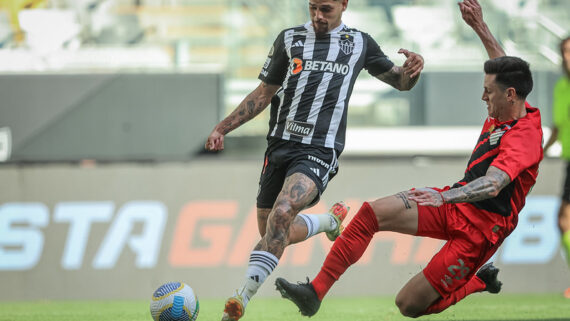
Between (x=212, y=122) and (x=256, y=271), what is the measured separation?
669cm

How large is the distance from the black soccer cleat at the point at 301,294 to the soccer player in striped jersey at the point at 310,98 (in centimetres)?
48

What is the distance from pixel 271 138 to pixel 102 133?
616cm

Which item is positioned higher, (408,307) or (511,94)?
(511,94)

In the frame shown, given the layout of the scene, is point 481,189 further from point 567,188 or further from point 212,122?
point 212,122

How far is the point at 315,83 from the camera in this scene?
648 cm

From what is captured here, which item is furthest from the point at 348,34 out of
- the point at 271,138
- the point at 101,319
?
the point at 101,319

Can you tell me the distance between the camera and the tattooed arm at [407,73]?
648 centimetres

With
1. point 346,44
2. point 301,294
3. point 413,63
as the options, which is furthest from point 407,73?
point 301,294

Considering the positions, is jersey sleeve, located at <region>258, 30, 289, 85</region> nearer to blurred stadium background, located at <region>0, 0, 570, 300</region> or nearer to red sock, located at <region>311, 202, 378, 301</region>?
red sock, located at <region>311, 202, 378, 301</region>

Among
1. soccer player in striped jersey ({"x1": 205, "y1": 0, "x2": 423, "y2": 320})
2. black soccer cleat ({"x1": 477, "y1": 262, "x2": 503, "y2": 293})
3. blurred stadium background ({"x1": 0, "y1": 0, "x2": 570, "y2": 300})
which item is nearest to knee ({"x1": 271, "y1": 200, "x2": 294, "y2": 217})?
soccer player in striped jersey ({"x1": 205, "y1": 0, "x2": 423, "y2": 320})

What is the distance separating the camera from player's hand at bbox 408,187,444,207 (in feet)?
17.0

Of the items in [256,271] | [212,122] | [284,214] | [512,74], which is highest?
[512,74]

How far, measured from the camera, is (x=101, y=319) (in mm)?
7977

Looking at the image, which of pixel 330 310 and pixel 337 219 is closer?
pixel 337 219
